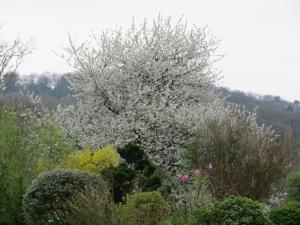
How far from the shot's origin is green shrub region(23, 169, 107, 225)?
10.7 m

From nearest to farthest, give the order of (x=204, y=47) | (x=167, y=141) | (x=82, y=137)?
(x=167, y=141) → (x=82, y=137) → (x=204, y=47)

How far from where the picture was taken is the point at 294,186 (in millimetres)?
13289

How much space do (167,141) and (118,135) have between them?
5.29 feet

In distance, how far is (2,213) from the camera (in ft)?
38.3

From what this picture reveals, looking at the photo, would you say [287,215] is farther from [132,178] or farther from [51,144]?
[51,144]

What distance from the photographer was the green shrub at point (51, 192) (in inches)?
420

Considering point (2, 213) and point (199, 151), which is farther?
point (199, 151)

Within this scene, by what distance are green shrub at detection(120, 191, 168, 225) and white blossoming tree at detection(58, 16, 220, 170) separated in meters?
6.33

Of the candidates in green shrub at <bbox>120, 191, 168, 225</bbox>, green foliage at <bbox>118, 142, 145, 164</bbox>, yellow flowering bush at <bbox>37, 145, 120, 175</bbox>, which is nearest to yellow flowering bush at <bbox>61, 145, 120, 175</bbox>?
yellow flowering bush at <bbox>37, 145, 120, 175</bbox>

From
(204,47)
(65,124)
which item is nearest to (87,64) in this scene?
(65,124)

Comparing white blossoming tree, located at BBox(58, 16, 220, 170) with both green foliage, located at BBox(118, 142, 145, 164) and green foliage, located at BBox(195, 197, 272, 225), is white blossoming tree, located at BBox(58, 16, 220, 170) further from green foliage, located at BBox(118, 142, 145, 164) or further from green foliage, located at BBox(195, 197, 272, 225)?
green foliage, located at BBox(195, 197, 272, 225)

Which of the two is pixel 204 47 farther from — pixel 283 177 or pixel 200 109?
Answer: pixel 283 177

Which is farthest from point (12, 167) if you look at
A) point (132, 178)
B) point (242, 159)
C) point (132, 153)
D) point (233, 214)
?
point (233, 214)

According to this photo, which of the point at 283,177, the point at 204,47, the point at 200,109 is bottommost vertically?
the point at 283,177
